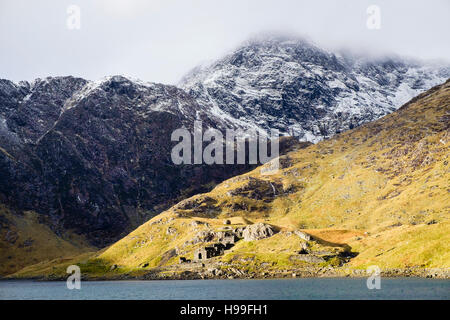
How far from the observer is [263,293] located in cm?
12212

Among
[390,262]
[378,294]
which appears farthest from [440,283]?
[390,262]

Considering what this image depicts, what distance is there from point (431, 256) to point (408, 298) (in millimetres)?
75697
